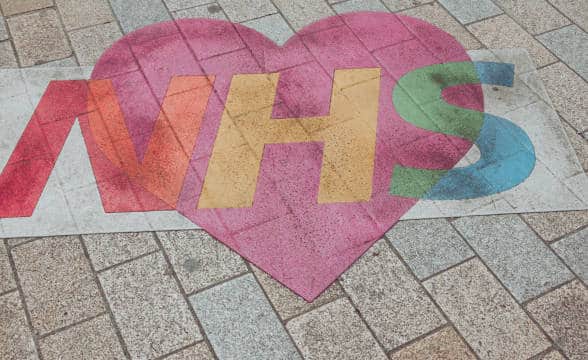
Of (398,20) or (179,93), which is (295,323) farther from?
(398,20)

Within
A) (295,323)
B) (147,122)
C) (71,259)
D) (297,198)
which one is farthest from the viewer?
(147,122)

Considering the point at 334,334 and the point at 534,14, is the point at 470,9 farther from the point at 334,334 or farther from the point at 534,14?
the point at 334,334

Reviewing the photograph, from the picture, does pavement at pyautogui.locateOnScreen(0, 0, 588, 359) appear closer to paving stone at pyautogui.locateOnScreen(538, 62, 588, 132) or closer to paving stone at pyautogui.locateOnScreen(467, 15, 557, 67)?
paving stone at pyautogui.locateOnScreen(538, 62, 588, 132)

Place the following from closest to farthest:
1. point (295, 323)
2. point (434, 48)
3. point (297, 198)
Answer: point (295, 323) < point (297, 198) < point (434, 48)

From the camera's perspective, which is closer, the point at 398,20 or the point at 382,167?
the point at 382,167

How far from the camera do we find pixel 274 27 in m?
7.02

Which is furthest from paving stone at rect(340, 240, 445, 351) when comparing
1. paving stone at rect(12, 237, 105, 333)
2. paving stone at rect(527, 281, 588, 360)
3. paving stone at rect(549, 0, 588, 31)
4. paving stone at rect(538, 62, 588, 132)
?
paving stone at rect(549, 0, 588, 31)

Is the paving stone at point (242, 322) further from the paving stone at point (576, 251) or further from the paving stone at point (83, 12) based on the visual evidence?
the paving stone at point (83, 12)

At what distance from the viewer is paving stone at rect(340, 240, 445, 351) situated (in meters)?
4.74

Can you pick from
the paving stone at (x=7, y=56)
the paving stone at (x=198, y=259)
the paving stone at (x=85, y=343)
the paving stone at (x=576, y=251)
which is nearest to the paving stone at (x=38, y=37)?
the paving stone at (x=7, y=56)

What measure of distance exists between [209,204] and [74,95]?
189 cm

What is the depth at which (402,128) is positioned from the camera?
601 centimetres

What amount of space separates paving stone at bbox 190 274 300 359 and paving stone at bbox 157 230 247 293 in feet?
0.30

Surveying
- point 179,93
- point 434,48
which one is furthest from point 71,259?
point 434,48
